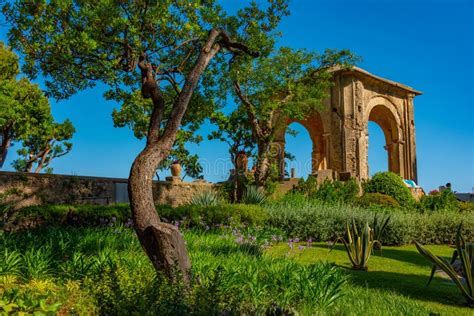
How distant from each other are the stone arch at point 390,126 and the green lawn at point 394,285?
16.1 m

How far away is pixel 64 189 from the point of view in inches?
516

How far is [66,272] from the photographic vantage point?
452 cm

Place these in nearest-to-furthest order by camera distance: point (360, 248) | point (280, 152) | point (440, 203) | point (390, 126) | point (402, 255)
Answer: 1. point (360, 248)
2. point (402, 255)
3. point (440, 203)
4. point (280, 152)
5. point (390, 126)

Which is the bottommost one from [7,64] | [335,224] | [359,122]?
[335,224]

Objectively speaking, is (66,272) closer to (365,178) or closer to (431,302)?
(431,302)

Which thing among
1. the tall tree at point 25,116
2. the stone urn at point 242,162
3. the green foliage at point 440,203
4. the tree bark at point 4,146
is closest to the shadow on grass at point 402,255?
the green foliage at point 440,203

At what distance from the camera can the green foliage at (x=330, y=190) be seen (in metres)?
16.8

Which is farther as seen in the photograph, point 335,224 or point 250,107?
point 250,107

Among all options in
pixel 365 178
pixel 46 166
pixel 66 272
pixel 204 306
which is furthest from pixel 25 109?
pixel 204 306

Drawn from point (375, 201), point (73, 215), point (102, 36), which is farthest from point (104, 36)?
point (375, 201)

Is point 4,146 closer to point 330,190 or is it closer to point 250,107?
point 250,107

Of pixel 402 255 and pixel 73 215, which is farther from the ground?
pixel 73 215

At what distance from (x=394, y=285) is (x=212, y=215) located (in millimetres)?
5499

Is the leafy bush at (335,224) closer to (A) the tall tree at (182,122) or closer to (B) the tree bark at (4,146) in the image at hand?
(A) the tall tree at (182,122)
